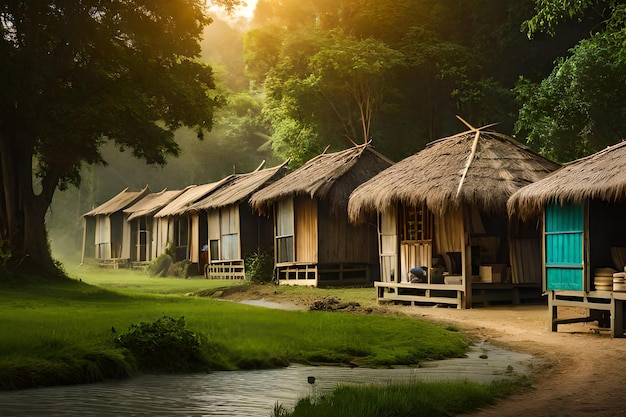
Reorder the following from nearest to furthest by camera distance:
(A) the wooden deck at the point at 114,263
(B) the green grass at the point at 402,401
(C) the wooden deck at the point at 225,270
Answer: (B) the green grass at the point at 402,401, (C) the wooden deck at the point at 225,270, (A) the wooden deck at the point at 114,263

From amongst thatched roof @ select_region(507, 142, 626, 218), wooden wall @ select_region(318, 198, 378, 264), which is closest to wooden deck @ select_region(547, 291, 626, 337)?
thatched roof @ select_region(507, 142, 626, 218)

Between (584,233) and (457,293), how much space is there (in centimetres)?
506

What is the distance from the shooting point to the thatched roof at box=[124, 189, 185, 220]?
41.6 m

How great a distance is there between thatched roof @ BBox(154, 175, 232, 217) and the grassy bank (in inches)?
747

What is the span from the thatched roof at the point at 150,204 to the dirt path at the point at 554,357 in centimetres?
2366

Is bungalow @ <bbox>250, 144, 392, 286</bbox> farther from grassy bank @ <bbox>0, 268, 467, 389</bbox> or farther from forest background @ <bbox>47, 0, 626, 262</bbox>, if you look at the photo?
grassy bank @ <bbox>0, 268, 467, 389</bbox>

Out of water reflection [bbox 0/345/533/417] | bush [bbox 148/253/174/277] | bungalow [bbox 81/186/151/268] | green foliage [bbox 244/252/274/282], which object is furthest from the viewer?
bungalow [bbox 81/186/151/268]

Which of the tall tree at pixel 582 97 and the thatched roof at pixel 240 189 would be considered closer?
the tall tree at pixel 582 97

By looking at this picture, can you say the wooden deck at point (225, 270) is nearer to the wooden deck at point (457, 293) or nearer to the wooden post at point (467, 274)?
the wooden deck at point (457, 293)

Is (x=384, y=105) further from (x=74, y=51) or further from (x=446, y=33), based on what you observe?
(x=74, y=51)

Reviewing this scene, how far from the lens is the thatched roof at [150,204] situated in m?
41.6

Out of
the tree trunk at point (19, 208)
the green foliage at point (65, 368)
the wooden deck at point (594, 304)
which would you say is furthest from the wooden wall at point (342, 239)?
the green foliage at point (65, 368)

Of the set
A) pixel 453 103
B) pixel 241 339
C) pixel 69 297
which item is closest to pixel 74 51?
pixel 69 297

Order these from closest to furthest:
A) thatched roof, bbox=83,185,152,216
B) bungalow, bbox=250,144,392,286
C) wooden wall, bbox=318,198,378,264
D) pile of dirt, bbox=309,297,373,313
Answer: pile of dirt, bbox=309,297,373,313 < bungalow, bbox=250,144,392,286 < wooden wall, bbox=318,198,378,264 < thatched roof, bbox=83,185,152,216
